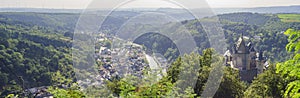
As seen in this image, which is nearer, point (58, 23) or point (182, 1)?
point (182, 1)

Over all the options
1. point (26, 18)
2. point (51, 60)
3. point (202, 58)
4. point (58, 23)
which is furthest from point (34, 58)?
point (26, 18)

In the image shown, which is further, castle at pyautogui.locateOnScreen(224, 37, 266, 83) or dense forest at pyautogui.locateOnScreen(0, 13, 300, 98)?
castle at pyautogui.locateOnScreen(224, 37, 266, 83)

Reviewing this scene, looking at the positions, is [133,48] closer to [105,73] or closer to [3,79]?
[105,73]

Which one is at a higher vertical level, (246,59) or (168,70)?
(168,70)

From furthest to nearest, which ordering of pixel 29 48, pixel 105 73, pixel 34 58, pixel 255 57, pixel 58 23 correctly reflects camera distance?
pixel 58 23 → pixel 29 48 → pixel 34 58 → pixel 255 57 → pixel 105 73

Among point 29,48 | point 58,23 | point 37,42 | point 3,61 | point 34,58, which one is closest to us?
point 3,61

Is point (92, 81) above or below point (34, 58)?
above

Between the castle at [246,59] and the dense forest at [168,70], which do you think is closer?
the dense forest at [168,70]

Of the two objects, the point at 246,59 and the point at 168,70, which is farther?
the point at 246,59
